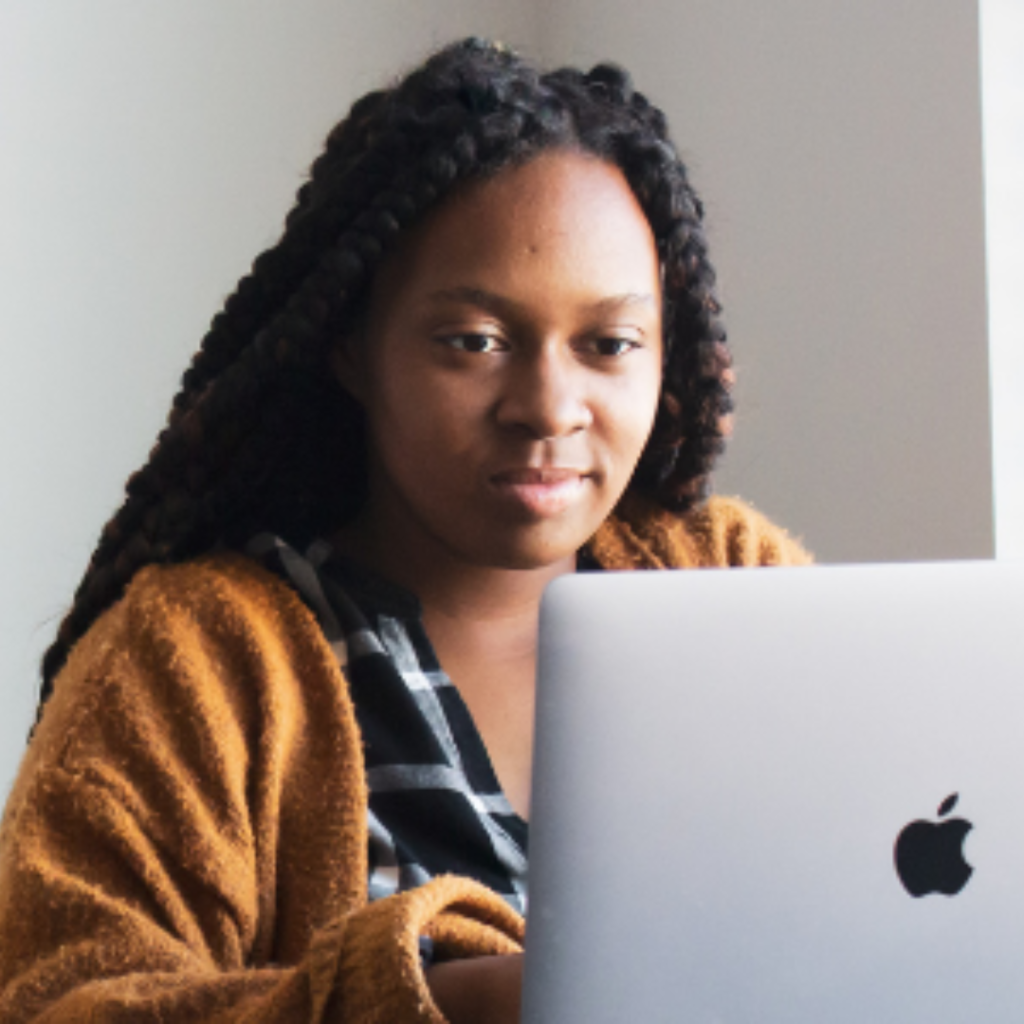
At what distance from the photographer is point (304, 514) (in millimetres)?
1002

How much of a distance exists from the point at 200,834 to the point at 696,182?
1162 mm

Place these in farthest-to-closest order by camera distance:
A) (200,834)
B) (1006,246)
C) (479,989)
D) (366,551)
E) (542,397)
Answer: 1. (1006,246)
2. (366,551)
3. (542,397)
4. (200,834)
5. (479,989)

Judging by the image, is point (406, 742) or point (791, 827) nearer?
point (791, 827)

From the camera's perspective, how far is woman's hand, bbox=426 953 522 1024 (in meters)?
0.60

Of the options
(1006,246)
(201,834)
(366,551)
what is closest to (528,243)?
(366,551)

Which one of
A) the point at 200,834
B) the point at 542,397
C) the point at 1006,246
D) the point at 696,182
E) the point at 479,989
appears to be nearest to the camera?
the point at 479,989

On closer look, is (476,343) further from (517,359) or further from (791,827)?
(791,827)

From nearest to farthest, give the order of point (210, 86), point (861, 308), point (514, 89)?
point (514, 89) < point (861, 308) < point (210, 86)

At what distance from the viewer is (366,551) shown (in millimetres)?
1009

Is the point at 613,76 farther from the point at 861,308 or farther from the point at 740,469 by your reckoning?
the point at 740,469

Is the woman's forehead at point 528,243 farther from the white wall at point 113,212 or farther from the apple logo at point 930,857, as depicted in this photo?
the white wall at point 113,212

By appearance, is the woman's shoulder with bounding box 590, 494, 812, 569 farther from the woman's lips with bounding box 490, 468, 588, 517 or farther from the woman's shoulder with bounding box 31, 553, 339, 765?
the woman's shoulder with bounding box 31, 553, 339, 765

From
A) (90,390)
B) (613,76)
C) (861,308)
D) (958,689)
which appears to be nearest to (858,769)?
(958,689)

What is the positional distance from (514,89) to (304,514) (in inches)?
12.9
